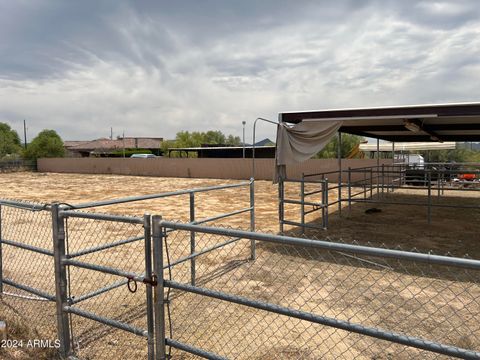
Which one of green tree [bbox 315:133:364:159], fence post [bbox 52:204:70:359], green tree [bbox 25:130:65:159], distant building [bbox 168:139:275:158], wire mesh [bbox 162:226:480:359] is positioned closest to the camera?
fence post [bbox 52:204:70:359]

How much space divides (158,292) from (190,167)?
80.4ft

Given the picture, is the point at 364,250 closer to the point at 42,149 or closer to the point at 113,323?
the point at 113,323

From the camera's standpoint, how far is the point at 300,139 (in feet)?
24.8

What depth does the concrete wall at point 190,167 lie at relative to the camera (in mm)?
21516

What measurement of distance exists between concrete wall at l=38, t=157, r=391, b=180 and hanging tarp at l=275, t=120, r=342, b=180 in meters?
12.2

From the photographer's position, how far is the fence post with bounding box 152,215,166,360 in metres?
2.49

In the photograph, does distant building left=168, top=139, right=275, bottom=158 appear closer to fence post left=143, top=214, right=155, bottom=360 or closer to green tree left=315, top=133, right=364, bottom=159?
green tree left=315, top=133, right=364, bottom=159

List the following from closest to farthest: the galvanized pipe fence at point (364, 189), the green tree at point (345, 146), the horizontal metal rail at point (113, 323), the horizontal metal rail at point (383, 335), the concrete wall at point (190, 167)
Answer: the horizontal metal rail at point (383, 335)
the horizontal metal rail at point (113, 323)
the galvanized pipe fence at point (364, 189)
the concrete wall at point (190, 167)
the green tree at point (345, 146)

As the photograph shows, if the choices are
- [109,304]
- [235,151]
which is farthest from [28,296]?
[235,151]

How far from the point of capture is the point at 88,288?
4645mm

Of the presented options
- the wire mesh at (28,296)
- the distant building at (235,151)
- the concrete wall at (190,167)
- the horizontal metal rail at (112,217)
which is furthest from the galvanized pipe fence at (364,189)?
the distant building at (235,151)

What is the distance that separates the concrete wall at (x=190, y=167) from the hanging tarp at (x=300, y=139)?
12.2m

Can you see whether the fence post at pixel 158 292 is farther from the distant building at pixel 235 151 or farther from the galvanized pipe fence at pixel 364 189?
the distant building at pixel 235 151

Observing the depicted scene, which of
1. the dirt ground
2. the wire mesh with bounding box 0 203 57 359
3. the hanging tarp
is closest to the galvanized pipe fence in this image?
the hanging tarp
